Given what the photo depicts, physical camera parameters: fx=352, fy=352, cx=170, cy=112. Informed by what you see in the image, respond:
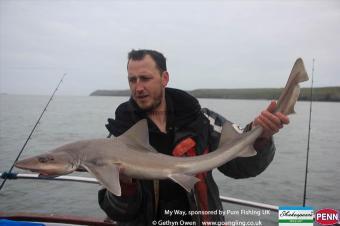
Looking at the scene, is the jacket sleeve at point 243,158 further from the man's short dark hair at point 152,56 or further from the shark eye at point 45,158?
the shark eye at point 45,158

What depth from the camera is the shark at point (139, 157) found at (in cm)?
287

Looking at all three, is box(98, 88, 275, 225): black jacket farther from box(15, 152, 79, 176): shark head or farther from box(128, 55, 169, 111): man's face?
box(15, 152, 79, 176): shark head

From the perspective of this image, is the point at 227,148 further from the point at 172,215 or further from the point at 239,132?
the point at 172,215

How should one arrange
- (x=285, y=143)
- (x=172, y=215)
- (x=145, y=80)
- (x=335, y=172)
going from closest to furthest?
(x=172, y=215), (x=145, y=80), (x=335, y=172), (x=285, y=143)

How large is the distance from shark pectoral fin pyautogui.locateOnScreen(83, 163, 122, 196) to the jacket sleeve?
1.19 metres

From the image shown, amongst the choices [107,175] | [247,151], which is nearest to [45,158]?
[107,175]

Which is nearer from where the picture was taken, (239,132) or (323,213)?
(239,132)

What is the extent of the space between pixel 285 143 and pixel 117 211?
22.6m

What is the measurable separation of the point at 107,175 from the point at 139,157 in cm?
35

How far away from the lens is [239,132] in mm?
3430

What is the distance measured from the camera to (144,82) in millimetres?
3607

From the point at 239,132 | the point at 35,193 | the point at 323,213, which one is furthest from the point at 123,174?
the point at 35,193

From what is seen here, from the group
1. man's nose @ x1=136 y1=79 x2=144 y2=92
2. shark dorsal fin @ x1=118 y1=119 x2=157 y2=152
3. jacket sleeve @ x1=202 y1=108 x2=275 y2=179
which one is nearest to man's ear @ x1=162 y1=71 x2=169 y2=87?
man's nose @ x1=136 y1=79 x2=144 y2=92

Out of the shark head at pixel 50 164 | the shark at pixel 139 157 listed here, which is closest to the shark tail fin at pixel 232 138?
the shark at pixel 139 157
